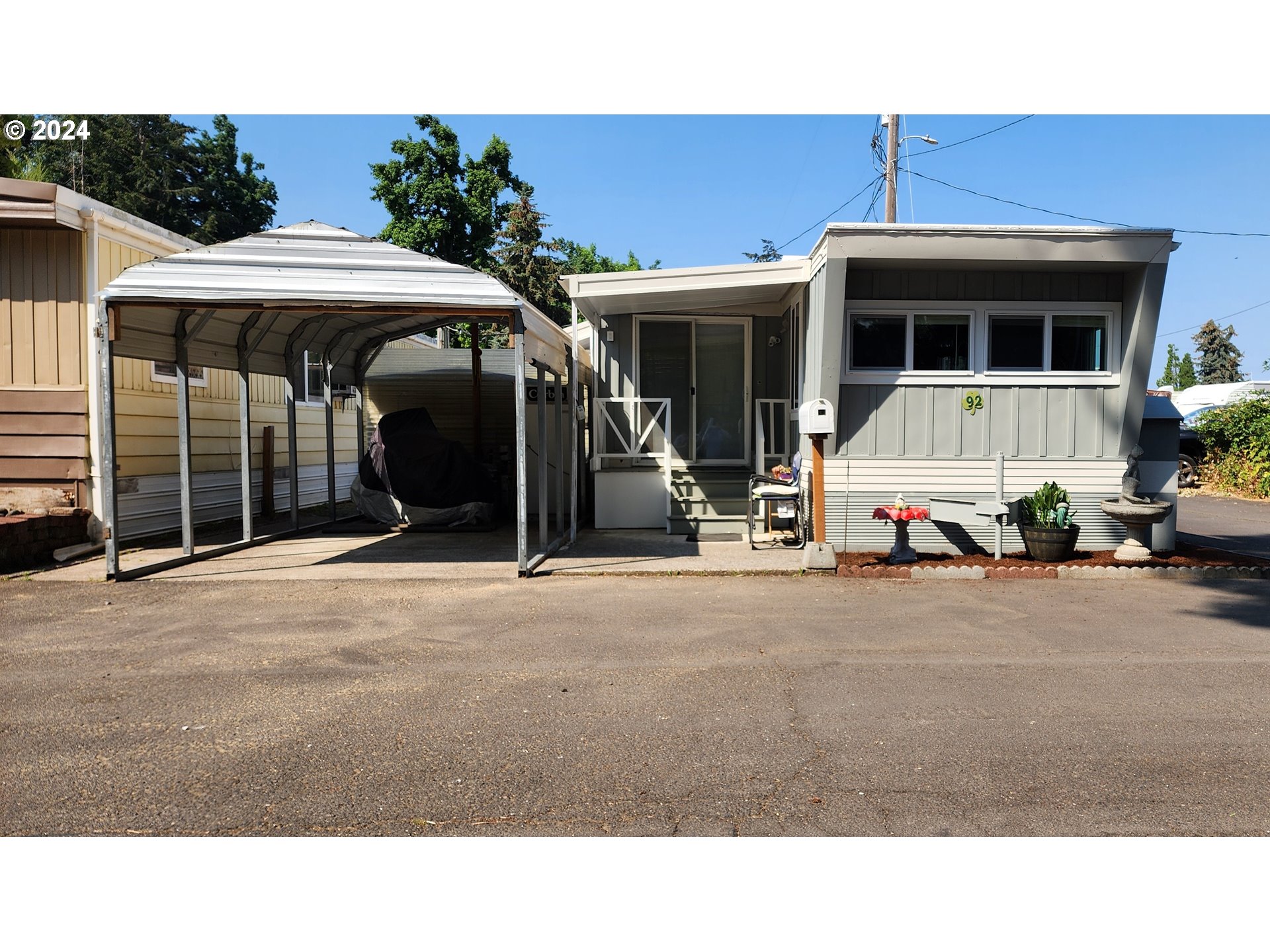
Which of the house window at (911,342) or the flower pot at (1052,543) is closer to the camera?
the flower pot at (1052,543)

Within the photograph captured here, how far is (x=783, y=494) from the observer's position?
1010cm

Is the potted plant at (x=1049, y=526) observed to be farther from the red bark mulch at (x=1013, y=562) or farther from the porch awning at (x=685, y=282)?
the porch awning at (x=685, y=282)

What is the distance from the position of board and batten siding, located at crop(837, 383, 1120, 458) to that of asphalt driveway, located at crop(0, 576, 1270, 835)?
8.65 feet

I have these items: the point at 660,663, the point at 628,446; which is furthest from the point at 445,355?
the point at 660,663

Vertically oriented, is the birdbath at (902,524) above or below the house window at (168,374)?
below

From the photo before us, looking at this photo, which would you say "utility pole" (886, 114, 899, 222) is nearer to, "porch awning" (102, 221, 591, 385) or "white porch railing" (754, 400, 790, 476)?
"white porch railing" (754, 400, 790, 476)

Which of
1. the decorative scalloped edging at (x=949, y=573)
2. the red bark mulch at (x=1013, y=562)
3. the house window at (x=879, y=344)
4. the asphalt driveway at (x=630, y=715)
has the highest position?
the house window at (x=879, y=344)

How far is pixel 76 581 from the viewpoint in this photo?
25.2 feet

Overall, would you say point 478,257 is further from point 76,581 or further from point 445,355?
point 76,581

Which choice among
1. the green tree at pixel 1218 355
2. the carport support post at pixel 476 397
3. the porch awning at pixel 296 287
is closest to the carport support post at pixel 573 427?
the porch awning at pixel 296 287

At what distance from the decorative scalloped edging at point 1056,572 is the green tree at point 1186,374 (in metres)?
60.8

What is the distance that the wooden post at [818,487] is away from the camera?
8664mm

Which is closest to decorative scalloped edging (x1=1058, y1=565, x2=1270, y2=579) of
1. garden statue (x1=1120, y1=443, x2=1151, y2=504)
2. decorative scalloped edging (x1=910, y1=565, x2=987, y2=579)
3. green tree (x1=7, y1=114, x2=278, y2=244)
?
garden statue (x1=1120, y1=443, x2=1151, y2=504)

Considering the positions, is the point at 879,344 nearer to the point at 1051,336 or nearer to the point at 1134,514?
the point at 1051,336
